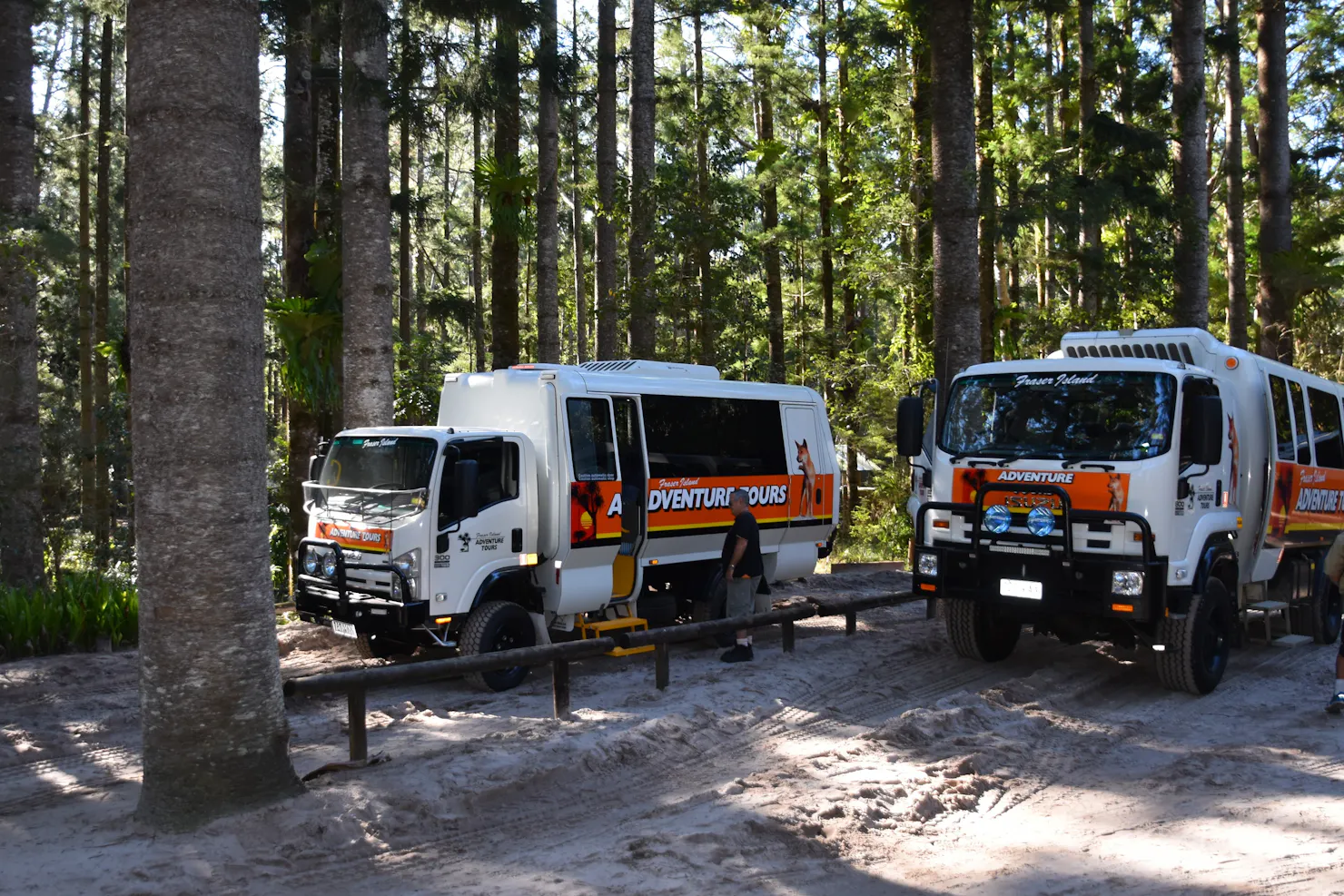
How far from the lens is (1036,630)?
10789 mm

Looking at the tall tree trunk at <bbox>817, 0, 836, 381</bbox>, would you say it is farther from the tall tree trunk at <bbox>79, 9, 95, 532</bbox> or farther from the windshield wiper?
the windshield wiper

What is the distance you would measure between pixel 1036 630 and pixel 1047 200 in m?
8.32

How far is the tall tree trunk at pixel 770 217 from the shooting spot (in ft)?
80.7

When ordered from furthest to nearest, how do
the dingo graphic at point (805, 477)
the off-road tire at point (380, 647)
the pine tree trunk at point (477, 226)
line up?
the dingo graphic at point (805, 477) < the pine tree trunk at point (477, 226) < the off-road tire at point (380, 647)

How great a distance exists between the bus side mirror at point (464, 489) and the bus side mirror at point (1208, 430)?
19.9 feet

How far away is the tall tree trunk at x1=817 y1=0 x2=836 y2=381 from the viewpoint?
2691cm

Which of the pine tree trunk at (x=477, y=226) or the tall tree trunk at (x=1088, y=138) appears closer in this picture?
the pine tree trunk at (x=477, y=226)

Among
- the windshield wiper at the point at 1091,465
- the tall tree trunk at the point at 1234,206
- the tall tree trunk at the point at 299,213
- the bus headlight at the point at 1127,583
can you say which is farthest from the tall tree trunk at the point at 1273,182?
the tall tree trunk at the point at 299,213

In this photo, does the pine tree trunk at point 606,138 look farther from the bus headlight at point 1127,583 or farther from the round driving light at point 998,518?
the bus headlight at point 1127,583

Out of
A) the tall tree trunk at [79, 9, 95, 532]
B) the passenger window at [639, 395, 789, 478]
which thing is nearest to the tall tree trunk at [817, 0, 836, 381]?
the passenger window at [639, 395, 789, 478]

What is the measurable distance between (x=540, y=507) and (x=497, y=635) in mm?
1277

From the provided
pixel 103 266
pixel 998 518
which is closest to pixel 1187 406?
pixel 998 518

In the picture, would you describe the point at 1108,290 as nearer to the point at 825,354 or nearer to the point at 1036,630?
the point at 825,354

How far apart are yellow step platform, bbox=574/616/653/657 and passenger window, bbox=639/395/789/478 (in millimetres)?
1503
